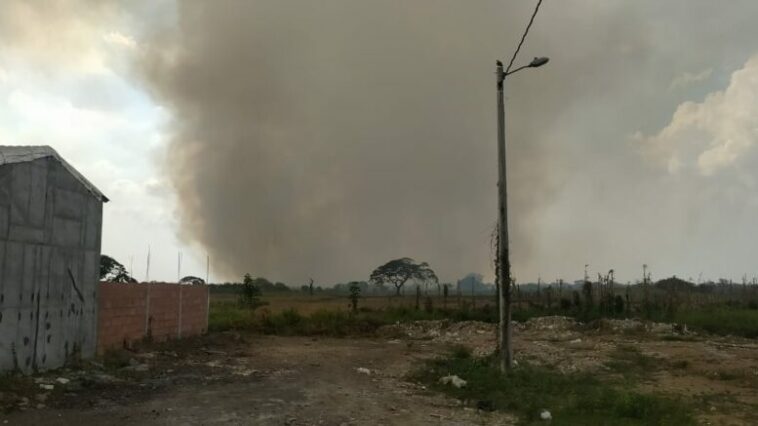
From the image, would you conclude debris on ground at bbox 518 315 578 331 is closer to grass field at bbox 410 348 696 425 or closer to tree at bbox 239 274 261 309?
grass field at bbox 410 348 696 425

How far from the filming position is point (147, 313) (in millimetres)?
19078

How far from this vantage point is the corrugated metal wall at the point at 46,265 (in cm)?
1190

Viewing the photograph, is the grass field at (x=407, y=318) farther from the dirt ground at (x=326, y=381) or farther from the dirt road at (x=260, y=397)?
the dirt road at (x=260, y=397)

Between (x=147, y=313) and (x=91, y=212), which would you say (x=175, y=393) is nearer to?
(x=91, y=212)

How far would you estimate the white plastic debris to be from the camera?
1289cm

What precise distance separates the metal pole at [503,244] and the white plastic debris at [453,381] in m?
1.29

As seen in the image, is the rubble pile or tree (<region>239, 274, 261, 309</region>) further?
tree (<region>239, 274, 261, 309</region>)

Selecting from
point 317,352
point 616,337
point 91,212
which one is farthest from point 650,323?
point 91,212

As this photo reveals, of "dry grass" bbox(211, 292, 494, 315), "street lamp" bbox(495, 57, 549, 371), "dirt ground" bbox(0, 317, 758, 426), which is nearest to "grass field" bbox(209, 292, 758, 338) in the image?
"dry grass" bbox(211, 292, 494, 315)

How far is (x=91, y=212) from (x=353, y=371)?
777 centimetres

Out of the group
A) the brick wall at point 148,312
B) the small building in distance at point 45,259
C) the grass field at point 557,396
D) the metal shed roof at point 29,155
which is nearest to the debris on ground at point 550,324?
the grass field at point 557,396

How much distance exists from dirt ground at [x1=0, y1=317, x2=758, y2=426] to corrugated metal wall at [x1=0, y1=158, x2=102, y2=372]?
83 centimetres

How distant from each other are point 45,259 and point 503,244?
10215 millimetres

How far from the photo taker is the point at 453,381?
13125 mm
